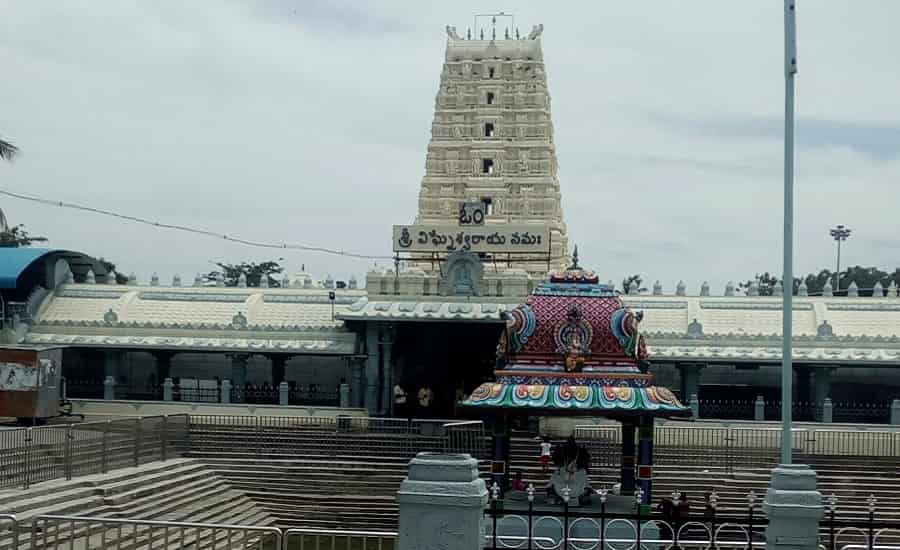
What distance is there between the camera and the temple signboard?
39656mm

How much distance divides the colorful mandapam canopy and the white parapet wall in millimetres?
18511

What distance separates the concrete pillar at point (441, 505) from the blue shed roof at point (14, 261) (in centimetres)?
3568

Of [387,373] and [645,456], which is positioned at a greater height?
[387,373]

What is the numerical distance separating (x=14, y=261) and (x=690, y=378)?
2325 centimetres

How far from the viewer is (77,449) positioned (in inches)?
958

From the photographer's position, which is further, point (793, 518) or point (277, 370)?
point (277, 370)

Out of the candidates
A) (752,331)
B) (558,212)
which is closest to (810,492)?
(752,331)

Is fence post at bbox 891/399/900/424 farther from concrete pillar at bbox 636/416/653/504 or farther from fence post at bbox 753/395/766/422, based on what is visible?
concrete pillar at bbox 636/416/653/504

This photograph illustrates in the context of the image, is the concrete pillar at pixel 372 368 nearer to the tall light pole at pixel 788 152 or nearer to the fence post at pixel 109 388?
the fence post at pixel 109 388

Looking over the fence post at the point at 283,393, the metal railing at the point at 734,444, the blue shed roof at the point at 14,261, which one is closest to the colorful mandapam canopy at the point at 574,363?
the metal railing at the point at 734,444

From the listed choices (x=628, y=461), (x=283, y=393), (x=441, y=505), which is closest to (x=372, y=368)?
(x=283, y=393)

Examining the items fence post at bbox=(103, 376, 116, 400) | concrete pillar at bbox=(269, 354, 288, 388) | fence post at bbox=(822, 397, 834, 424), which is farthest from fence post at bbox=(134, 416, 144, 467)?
fence post at bbox=(822, 397, 834, 424)

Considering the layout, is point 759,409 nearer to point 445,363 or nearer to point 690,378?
point 690,378

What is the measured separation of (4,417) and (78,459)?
9.59 m
